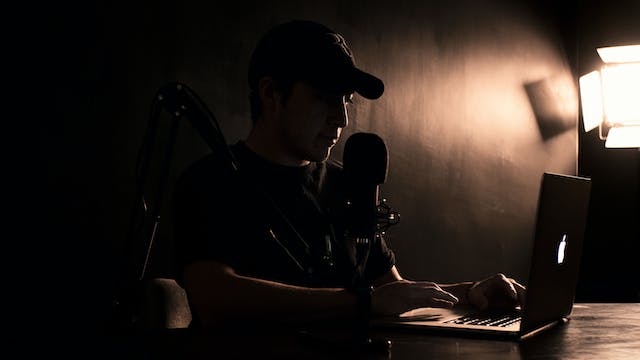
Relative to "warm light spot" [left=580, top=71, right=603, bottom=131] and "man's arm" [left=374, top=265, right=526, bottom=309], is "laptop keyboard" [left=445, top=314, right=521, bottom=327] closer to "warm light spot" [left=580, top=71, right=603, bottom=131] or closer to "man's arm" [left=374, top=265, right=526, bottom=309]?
"man's arm" [left=374, top=265, right=526, bottom=309]

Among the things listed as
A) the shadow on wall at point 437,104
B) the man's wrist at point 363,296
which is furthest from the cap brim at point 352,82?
the man's wrist at point 363,296

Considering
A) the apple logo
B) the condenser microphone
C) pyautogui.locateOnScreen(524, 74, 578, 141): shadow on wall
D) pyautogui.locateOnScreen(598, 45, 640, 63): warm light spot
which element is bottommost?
the apple logo

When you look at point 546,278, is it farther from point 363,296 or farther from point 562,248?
point 363,296

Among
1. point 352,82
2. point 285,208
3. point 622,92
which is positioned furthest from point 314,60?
point 622,92

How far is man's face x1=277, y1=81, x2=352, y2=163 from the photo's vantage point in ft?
7.15

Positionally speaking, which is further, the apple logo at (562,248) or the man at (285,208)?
the man at (285,208)

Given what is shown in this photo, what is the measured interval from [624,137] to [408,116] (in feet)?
5.20

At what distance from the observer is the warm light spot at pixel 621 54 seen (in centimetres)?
441

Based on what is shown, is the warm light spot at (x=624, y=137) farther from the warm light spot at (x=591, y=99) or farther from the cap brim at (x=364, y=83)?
the cap brim at (x=364, y=83)

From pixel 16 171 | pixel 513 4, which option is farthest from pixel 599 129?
pixel 16 171

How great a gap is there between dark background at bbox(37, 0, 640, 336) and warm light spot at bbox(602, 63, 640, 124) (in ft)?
1.41

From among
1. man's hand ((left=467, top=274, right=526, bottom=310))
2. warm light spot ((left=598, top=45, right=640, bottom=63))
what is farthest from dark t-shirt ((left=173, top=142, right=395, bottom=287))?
warm light spot ((left=598, top=45, right=640, bottom=63))

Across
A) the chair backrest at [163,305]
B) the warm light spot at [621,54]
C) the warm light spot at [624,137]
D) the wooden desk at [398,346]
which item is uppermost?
the warm light spot at [621,54]

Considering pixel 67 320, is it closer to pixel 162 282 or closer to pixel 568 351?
pixel 162 282
